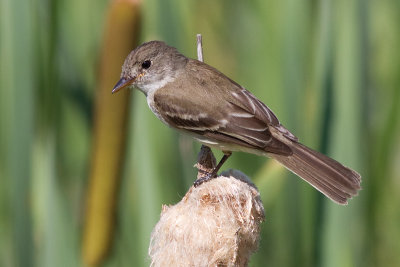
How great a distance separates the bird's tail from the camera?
7.07ft

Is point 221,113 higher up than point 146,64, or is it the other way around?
point 146,64

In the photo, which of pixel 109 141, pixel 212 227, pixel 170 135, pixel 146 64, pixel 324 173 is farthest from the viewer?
pixel 146 64

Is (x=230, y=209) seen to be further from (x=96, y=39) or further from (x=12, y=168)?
(x=96, y=39)

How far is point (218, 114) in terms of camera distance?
2398 mm

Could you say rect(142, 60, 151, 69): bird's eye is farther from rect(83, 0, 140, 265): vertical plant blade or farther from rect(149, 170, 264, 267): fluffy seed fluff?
rect(149, 170, 264, 267): fluffy seed fluff

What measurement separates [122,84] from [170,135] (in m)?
0.25

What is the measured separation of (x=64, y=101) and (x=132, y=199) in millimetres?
473

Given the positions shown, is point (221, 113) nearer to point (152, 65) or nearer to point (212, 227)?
point (152, 65)

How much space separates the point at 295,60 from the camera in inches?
90.0

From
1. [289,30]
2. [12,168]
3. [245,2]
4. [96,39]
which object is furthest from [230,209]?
[245,2]

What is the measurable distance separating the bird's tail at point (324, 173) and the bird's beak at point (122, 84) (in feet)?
1.80

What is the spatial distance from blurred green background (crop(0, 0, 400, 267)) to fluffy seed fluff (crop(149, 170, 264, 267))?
1.23ft

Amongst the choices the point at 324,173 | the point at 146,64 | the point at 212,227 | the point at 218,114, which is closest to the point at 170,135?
the point at 218,114

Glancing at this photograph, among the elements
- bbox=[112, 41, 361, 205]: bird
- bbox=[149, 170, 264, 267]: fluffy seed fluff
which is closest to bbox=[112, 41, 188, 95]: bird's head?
bbox=[112, 41, 361, 205]: bird
